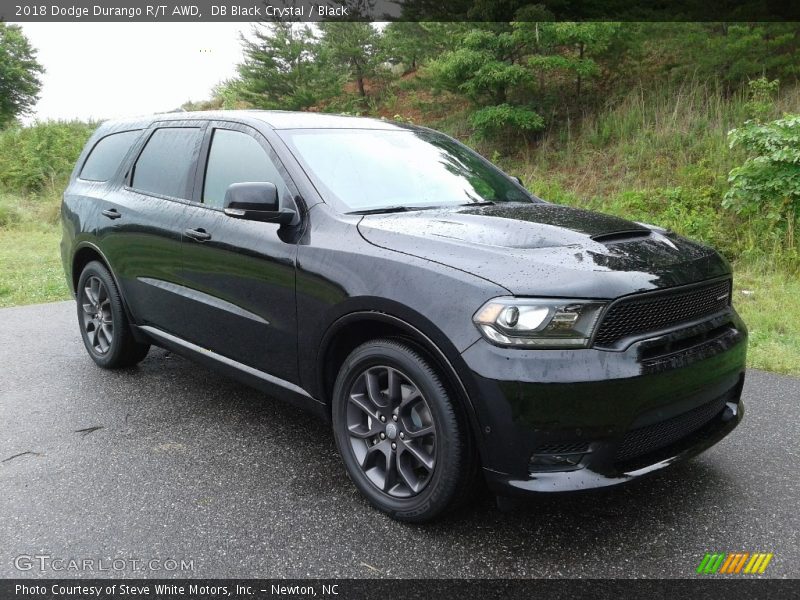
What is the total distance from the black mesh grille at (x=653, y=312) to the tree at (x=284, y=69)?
69.5ft

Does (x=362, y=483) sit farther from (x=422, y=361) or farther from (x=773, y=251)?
(x=773, y=251)

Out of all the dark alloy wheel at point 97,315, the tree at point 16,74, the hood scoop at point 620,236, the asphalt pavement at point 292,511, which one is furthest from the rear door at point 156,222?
the tree at point 16,74

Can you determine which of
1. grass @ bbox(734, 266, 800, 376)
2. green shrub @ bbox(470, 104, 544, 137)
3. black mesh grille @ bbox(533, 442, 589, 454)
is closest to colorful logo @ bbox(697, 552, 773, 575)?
black mesh grille @ bbox(533, 442, 589, 454)

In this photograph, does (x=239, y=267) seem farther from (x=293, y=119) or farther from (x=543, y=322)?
(x=543, y=322)

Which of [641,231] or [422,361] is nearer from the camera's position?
[422,361]

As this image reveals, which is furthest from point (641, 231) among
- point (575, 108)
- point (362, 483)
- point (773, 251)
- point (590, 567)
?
point (575, 108)

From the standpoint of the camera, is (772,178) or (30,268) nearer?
(772,178)

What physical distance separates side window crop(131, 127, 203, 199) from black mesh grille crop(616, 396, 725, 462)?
2.87 meters

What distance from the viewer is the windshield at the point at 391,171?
3.31 m

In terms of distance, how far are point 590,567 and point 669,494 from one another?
74 cm

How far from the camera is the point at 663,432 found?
8.40 feet

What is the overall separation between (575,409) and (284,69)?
22796 mm

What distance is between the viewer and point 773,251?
7.38m

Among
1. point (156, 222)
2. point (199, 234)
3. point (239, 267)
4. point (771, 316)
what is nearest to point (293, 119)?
point (199, 234)
